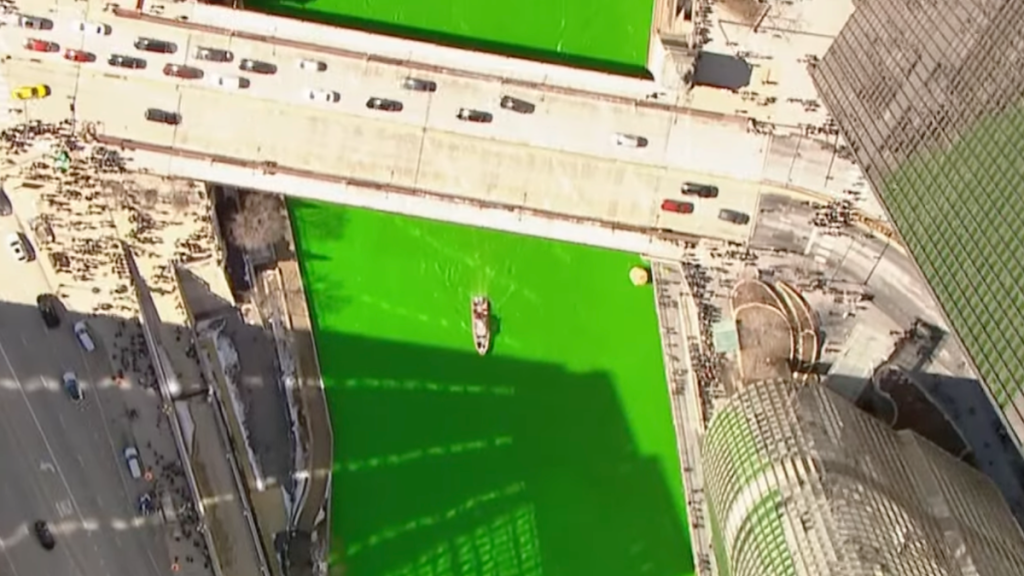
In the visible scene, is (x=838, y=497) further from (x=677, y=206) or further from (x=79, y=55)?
(x=79, y=55)

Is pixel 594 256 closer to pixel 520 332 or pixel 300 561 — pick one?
pixel 520 332

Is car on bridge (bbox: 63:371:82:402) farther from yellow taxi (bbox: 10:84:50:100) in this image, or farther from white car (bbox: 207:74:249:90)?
white car (bbox: 207:74:249:90)

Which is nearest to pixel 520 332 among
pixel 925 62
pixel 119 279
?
pixel 119 279

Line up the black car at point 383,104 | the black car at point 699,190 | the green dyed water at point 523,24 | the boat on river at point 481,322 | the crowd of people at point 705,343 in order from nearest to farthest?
the black car at point 383,104 < the black car at point 699,190 < the crowd of people at point 705,343 < the green dyed water at point 523,24 < the boat on river at point 481,322

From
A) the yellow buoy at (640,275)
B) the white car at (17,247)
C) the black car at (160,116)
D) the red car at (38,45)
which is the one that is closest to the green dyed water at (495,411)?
the yellow buoy at (640,275)

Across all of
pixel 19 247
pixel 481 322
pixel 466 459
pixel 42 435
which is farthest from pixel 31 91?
pixel 466 459

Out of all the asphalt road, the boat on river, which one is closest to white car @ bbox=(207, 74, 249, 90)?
the asphalt road

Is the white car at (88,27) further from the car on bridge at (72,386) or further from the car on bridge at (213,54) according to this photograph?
the car on bridge at (72,386)
